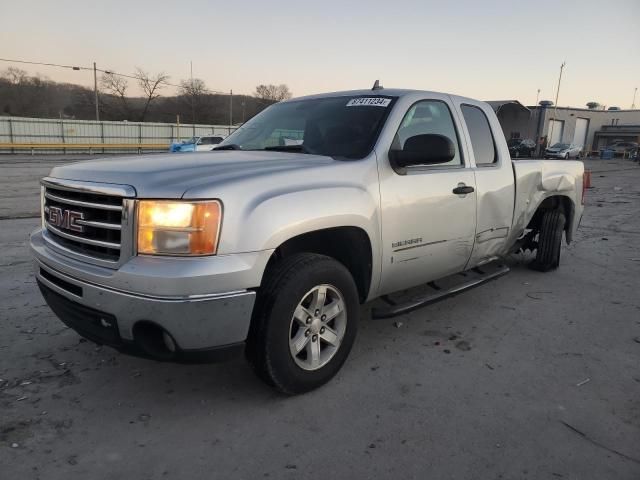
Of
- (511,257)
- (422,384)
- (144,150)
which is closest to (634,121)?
(144,150)

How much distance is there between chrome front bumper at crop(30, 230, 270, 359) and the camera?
2312 mm

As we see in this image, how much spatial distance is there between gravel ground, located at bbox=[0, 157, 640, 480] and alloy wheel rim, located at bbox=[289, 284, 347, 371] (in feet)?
0.76

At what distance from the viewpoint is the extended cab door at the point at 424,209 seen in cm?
328

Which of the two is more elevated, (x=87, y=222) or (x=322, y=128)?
(x=322, y=128)

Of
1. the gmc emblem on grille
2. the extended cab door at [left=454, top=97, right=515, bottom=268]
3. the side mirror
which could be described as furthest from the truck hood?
the extended cab door at [left=454, top=97, right=515, bottom=268]

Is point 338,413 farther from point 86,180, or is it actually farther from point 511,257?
point 511,257

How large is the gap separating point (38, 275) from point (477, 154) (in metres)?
3.45

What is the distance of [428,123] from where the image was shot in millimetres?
3793

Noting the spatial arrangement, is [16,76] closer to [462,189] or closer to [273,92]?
[273,92]

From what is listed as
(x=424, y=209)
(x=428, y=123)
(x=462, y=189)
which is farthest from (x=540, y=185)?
(x=424, y=209)

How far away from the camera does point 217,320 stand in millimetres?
2410

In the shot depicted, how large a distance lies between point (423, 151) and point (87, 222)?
2.07 meters

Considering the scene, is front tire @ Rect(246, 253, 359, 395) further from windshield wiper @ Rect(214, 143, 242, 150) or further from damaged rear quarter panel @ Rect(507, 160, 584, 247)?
damaged rear quarter panel @ Rect(507, 160, 584, 247)

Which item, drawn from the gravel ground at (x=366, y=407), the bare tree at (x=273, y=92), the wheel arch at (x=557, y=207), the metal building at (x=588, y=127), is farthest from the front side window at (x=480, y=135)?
the bare tree at (x=273, y=92)
